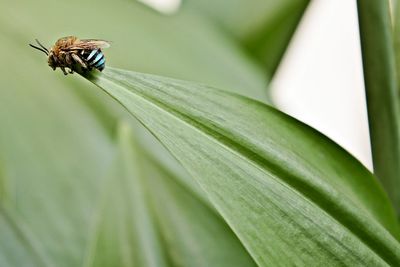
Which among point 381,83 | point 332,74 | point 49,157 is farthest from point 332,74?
point 381,83

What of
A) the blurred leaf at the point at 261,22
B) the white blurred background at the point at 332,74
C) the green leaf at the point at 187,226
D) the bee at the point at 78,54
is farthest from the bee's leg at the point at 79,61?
the white blurred background at the point at 332,74

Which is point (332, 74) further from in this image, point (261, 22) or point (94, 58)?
point (94, 58)

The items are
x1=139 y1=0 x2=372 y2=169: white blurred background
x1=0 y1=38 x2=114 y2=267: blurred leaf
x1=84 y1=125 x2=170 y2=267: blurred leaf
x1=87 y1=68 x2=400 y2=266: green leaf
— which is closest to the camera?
x1=87 y1=68 x2=400 y2=266: green leaf

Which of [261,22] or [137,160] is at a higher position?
[261,22]

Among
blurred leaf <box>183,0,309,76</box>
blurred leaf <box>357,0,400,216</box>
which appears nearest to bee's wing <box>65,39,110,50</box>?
blurred leaf <box>357,0,400,216</box>

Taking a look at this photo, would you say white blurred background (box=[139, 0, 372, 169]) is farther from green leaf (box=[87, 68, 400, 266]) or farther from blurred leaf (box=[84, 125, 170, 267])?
green leaf (box=[87, 68, 400, 266])

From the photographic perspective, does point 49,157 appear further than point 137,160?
Yes

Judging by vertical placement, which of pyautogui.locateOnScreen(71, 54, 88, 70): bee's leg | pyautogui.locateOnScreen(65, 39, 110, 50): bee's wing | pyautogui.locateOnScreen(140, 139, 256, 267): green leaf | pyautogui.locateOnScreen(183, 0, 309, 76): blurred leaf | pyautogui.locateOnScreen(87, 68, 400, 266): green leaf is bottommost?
pyautogui.locateOnScreen(140, 139, 256, 267): green leaf
